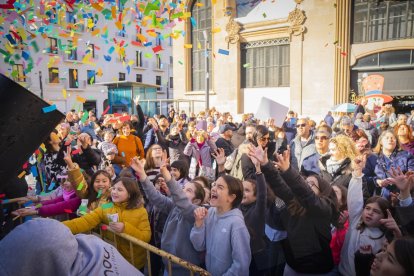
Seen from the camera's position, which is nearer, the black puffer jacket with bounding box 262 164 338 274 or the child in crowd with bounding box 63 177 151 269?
the black puffer jacket with bounding box 262 164 338 274

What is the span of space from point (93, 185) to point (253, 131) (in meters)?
2.80

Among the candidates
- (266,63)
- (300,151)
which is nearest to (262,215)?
(300,151)

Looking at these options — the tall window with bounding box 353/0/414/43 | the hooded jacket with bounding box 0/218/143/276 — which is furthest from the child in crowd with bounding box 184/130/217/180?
the tall window with bounding box 353/0/414/43

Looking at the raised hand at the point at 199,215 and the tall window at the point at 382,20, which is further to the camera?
the tall window at the point at 382,20

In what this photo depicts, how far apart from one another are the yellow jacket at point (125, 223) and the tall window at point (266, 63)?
15842mm

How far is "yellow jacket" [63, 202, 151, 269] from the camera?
111 inches

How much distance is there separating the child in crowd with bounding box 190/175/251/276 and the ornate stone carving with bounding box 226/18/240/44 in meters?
17.5

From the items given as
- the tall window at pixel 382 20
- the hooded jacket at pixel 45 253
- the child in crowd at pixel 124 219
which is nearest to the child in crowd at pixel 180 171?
the child in crowd at pixel 124 219

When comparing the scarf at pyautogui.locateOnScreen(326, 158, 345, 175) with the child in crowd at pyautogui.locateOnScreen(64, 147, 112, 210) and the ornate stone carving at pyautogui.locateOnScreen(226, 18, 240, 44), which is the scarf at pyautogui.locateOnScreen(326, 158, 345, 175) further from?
the ornate stone carving at pyautogui.locateOnScreen(226, 18, 240, 44)

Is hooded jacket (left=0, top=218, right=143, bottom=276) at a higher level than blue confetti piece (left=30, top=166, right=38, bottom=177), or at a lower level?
higher

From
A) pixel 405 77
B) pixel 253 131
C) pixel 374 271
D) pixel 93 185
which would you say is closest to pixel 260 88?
pixel 405 77

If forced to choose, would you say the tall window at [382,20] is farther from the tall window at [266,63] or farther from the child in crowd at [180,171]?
the child in crowd at [180,171]

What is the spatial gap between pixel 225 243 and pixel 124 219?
1.09 m

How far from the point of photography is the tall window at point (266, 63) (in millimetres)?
18016
